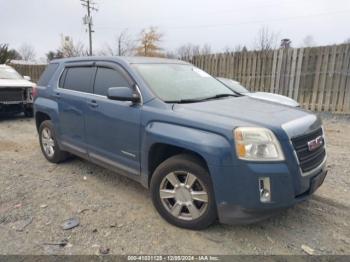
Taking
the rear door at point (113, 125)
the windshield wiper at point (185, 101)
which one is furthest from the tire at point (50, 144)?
the windshield wiper at point (185, 101)

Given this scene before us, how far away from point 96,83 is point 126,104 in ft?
2.79

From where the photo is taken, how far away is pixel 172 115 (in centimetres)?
304

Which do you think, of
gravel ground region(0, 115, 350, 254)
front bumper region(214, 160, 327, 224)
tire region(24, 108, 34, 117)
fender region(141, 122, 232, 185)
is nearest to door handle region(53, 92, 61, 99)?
gravel ground region(0, 115, 350, 254)

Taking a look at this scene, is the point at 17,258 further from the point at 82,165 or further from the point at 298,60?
the point at 298,60

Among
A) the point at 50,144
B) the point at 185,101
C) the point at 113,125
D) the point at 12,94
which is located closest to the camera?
the point at 185,101

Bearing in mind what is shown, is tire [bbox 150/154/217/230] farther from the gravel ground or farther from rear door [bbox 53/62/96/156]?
rear door [bbox 53/62/96/156]

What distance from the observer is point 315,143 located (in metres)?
3.01

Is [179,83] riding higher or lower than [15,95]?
higher

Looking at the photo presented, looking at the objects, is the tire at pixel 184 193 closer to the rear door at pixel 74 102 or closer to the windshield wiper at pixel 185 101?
the windshield wiper at pixel 185 101

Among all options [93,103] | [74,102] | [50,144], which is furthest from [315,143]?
[50,144]

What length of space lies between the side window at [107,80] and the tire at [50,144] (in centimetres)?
150

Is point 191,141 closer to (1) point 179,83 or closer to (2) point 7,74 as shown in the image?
(1) point 179,83

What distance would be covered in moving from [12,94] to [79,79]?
612cm

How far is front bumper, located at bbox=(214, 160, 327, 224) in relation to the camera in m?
2.57
